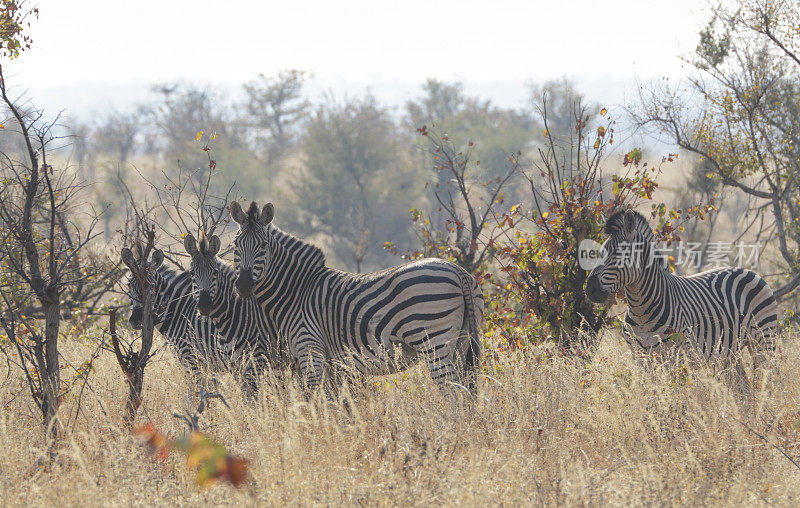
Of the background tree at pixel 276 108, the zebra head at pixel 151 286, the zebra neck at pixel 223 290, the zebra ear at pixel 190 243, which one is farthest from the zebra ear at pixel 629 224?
the background tree at pixel 276 108

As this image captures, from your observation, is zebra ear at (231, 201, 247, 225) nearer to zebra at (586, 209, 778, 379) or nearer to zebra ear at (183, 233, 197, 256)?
zebra ear at (183, 233, 197, 256)

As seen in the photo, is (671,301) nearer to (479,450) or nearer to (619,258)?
(619,258)

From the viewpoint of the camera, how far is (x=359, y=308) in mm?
6281

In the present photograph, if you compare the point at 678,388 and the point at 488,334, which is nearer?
the point at 678,388

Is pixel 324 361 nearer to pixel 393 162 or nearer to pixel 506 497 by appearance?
pixel 506 497

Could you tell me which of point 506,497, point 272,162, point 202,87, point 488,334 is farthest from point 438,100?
point 506,497

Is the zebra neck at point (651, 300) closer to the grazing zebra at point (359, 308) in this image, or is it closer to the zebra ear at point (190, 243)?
the grazing zebra at point (359, 308)

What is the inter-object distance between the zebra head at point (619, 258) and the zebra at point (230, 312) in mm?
2828

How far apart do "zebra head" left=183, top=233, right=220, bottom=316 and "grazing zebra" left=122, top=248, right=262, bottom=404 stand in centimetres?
37

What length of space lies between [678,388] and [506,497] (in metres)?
2.22

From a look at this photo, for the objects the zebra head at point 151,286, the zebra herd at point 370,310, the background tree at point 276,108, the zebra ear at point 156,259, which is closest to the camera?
the zebra head at point 151,286

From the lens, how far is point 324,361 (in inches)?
251

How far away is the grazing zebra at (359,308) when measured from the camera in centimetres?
592

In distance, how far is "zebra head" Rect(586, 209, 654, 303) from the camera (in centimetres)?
637
